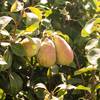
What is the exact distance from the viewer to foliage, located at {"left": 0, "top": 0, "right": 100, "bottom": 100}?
1.51 m

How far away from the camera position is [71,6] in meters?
2.18

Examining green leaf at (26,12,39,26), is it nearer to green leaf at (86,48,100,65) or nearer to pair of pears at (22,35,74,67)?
pair of pears at (22,35,74,67)

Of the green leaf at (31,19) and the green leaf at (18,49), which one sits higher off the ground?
the green leaf at (31,19)

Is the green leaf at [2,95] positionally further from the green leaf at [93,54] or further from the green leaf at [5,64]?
the green leaf at [93,54]

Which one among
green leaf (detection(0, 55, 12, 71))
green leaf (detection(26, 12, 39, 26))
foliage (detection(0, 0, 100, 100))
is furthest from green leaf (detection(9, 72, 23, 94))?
green leaf (detection(26, 12, 39, 26))

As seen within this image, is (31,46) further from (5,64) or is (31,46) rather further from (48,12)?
(48,12)

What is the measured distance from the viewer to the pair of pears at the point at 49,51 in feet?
4.92

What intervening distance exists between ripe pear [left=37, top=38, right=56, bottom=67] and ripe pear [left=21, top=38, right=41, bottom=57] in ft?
0.10

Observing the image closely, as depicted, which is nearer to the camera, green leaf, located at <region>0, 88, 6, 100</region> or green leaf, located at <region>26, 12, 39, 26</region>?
green leaf, located at <region>26, 12, 39, 26</region>

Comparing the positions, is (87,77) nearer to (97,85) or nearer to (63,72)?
(63,72)

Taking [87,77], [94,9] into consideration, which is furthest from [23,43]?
[94,9]

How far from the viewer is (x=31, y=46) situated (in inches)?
58.7

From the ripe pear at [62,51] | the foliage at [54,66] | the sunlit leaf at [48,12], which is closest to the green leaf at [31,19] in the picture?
the foliage at [54,66]

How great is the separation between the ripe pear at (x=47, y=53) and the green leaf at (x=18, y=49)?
0.28 feet
